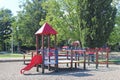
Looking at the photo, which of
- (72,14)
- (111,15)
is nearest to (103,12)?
(111,15)

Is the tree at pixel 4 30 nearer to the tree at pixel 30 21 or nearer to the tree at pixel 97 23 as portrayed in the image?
the tree at pixel 30 21

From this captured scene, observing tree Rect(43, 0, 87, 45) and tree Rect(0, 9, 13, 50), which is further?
tree Rect(0, 9, 13, 50)

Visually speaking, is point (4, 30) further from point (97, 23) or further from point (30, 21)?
point (97, 23)

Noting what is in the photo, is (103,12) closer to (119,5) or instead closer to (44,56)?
(119,5)

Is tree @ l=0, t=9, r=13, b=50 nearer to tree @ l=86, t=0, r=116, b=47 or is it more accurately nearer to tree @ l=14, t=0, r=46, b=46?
tree @ l=14, t=0, r=46, b=46

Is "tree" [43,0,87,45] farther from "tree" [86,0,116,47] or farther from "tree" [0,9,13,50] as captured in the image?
"tree" [0,9,13,50]

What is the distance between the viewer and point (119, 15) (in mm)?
43000

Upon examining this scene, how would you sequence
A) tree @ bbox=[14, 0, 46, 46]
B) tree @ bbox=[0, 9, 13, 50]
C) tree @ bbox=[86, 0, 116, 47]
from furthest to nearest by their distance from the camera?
1. tree @ bbox=[0, 9, 13, 50]
2. tree @ bbox=[14, 0, 46, 46]
3. tree @ bbox=[86, 0, 116, 47]

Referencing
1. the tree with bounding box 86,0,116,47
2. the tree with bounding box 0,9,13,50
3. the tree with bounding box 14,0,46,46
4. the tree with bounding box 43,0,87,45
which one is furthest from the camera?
the tree with bounding box 0,9,13,50

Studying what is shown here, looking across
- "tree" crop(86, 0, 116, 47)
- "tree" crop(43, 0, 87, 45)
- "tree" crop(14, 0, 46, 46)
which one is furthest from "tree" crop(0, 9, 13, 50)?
"tree" crop(86, 0, 116, 47)

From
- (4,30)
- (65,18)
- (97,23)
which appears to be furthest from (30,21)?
(97,23)

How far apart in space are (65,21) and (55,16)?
166 centimetres

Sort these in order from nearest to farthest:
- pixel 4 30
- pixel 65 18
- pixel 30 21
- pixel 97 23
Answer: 1. pixel 97 23
2. pixel 65 18
3. pixel 30 21
4. pixel 4 30

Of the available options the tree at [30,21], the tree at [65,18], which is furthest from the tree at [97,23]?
the tree at [30,21]
